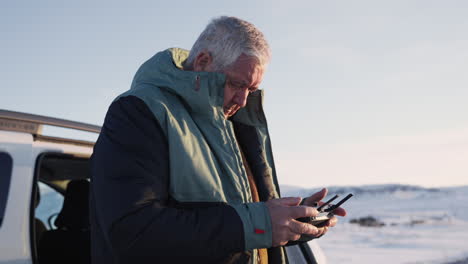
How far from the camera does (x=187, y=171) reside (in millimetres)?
1639

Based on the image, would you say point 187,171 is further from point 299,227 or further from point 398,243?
point 398,243

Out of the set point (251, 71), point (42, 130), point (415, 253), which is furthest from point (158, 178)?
point (415, 253)

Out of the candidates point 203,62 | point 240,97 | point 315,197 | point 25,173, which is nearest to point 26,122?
point 25,173

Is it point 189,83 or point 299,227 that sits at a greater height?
point 189,83

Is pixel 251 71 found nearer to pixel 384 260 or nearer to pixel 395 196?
pixel 384 260

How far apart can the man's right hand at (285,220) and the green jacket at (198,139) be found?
0.08 feet

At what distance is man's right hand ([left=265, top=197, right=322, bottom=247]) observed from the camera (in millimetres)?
1552

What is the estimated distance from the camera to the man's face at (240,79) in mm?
1944

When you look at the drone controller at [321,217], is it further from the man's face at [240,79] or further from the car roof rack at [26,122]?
the car roof rack at [26,122]

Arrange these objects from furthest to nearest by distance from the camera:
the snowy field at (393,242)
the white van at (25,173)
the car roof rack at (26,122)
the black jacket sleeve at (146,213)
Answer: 1. the snowy field at (393,242)
2. the car roof rack at (26,122)
3. the white van at (25,173)
4. the black jacket sleeve at (146,213)

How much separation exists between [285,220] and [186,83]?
0.63 m

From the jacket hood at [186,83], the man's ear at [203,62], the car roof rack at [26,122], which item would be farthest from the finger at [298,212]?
the car roof rack at [26,122]

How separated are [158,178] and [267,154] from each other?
92cm

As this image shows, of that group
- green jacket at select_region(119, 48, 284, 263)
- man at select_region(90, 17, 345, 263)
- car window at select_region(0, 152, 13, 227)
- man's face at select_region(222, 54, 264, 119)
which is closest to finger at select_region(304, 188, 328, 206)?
man at select_region(90, 17, 345, 263)
